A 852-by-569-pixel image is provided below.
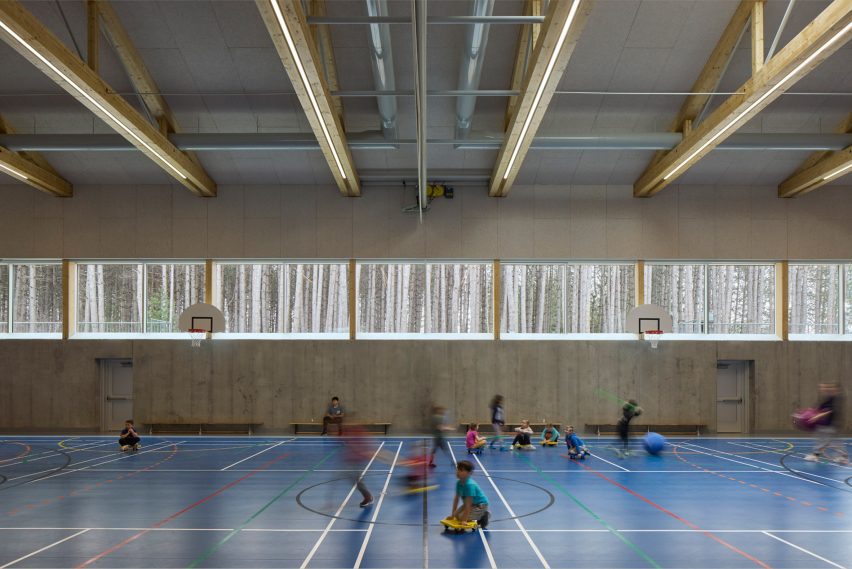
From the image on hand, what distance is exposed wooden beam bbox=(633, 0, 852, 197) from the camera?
13.5m

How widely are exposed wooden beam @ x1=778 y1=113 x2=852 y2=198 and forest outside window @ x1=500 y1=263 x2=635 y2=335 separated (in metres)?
6.25

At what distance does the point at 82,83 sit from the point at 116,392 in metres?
14.2

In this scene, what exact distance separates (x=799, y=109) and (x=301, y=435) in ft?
65.7

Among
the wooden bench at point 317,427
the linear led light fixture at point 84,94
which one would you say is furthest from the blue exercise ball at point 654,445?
the linear led light fixture at point 84,94

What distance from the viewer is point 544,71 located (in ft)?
51.2

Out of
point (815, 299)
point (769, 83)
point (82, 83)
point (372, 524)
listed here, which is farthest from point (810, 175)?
point (82, 83)

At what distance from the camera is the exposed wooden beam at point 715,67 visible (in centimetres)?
1828

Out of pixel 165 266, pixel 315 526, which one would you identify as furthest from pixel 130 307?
pixel 315 526

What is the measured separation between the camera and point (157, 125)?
2180 centimetres

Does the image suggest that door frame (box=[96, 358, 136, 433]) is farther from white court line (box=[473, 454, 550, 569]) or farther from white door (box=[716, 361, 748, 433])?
white door (box=[716, 361, 748, 433])

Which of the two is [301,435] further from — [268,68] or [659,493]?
[659,493]

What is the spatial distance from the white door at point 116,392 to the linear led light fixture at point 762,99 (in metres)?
20.8

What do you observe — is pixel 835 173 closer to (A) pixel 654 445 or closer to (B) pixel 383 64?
(A) pixel 654 445

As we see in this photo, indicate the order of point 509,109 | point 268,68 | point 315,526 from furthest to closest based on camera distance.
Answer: point 509,109
point 268,68
point 315,526
